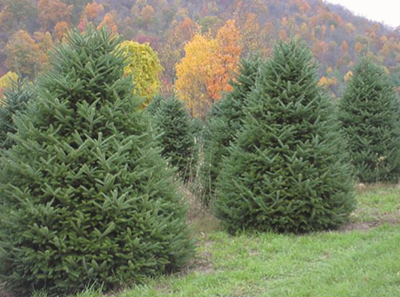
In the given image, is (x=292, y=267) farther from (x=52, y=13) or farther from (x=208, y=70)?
(x=52, y=13)

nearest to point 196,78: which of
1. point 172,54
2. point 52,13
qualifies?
point 172,54

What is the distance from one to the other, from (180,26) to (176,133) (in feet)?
128

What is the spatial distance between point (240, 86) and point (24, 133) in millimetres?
5028

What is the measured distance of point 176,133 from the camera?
11336mm

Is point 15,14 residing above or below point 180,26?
below

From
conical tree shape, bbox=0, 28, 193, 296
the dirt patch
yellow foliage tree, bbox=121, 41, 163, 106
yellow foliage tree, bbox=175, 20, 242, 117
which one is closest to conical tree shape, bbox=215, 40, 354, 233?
the dirt patch

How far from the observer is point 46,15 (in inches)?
1987

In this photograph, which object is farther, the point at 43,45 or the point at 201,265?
the point at 43,45

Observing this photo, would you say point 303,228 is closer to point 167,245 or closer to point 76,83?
point 167,245

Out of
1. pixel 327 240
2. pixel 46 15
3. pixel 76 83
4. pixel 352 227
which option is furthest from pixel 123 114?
pixel 46 15

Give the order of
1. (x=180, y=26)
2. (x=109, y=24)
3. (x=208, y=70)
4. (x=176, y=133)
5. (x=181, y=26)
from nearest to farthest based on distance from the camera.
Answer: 1. (x=176, y=133)
2. (x=208, y=70)
3. (x=109, y=24)
4. (x=181, y=26)
5. (x=180, y=26)

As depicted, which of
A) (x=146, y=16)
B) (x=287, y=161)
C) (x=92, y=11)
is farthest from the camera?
(x=146, y=16)

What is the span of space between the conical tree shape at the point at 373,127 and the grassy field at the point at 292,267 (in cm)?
496

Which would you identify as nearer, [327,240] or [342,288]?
[342,288]
